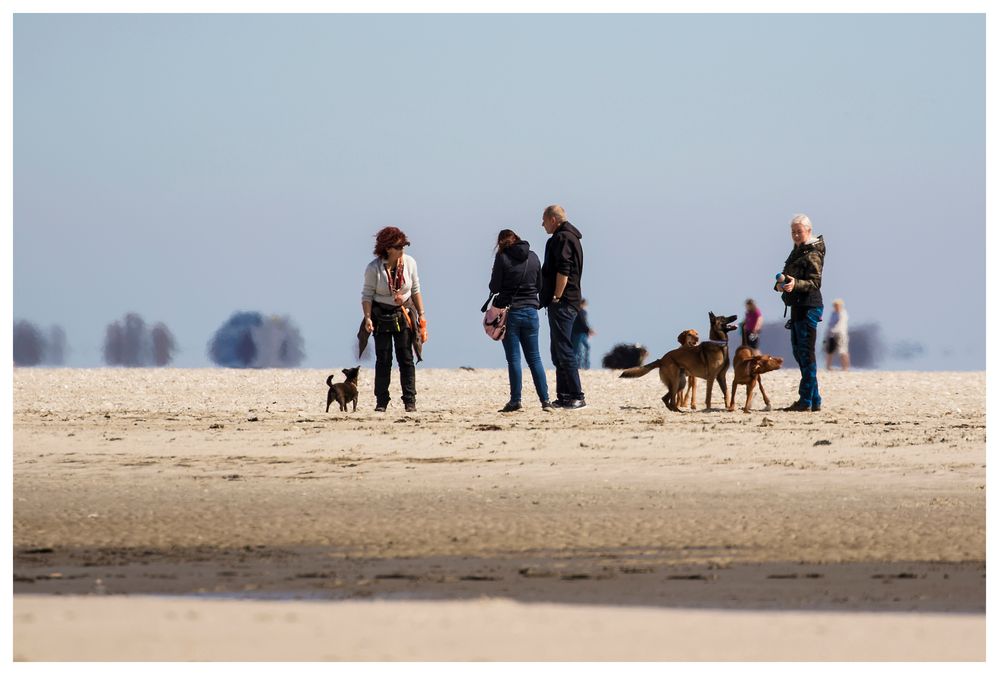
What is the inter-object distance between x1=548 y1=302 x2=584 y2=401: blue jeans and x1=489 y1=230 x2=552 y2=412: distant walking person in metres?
0.16

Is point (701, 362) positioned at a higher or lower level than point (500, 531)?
higher

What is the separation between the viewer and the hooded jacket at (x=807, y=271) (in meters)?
15.4

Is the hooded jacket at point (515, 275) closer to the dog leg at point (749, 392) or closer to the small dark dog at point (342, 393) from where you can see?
the small dark dog at point (342, 393)

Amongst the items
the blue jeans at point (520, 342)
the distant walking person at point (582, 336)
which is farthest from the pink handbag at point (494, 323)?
the distant walking person at point (582, 336)

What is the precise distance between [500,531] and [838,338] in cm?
1800

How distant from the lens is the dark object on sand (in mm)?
26656

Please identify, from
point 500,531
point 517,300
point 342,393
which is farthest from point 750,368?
point 500,531

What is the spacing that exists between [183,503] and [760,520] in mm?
3400

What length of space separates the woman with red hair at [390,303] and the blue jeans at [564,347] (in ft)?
3.94

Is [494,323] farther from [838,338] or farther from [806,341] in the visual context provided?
[838,338]

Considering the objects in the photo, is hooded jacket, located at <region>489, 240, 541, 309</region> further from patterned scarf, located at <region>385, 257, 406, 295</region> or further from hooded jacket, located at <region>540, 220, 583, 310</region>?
patterned scarf, located at <region>385, 257, 406, 295</region>

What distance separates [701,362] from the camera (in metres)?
15.9

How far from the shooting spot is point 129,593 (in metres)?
7.23

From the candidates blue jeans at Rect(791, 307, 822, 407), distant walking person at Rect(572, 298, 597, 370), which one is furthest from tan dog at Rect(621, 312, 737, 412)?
distant walking person at Rect(572, 298, 597, 370)
